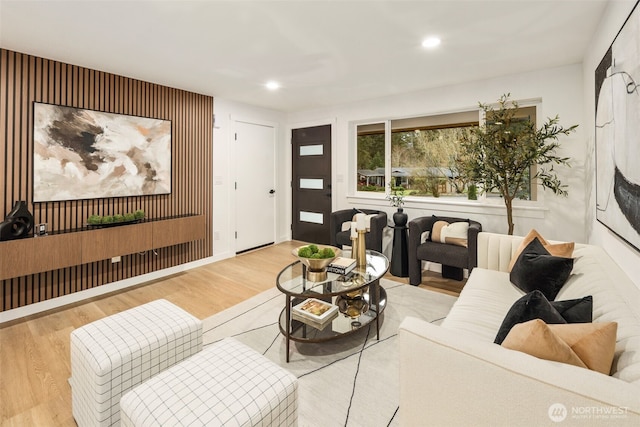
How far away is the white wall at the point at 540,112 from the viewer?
3.14 metres

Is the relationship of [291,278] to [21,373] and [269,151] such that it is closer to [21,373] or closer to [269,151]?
[21,373]

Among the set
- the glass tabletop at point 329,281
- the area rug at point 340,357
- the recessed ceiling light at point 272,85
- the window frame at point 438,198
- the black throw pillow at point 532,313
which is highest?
the recessed ceiling light at point 272,85

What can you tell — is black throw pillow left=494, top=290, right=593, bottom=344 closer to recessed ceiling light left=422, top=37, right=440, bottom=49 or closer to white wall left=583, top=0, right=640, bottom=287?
white wall left=583, top=0, right=640, bottom=287

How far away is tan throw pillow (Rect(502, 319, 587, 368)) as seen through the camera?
0.96 metres

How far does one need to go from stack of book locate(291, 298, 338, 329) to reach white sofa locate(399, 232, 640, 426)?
1.12m

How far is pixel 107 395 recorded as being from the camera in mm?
1431

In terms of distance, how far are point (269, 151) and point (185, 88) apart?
1740 mm

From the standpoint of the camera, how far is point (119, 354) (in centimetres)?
148

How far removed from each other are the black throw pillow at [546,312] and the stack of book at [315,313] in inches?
47.9

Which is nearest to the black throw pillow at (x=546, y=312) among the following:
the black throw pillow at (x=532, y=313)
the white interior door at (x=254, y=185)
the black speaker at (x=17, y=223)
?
the black throw pillow at (x=532, y=313)

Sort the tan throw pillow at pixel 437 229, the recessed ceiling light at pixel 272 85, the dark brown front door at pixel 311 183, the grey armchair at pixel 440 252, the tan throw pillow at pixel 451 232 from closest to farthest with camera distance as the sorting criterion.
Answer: the grey armchair at pixel 440 252, the tan throw pillow at pixel 451 232, the tan throw pillow at pixel 437 229, the recessed ceiling light at pixel 272 85, the dark brown front door at pixel 311 183

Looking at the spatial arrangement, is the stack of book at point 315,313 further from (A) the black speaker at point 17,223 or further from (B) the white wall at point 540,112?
(A) the black speaker at point 17,223

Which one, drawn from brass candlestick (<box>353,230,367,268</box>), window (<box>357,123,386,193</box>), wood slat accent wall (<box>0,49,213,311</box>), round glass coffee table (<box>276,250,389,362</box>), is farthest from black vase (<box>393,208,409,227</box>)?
wood slat accent wall (<box>0,49,213,311</box>)

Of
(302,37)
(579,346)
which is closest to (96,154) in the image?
(302,37)
